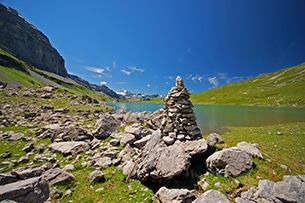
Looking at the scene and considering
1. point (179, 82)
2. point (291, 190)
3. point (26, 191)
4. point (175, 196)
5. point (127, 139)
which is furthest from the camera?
point (127, 139)

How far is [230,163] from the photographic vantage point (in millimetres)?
10398

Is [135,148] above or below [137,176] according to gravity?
above

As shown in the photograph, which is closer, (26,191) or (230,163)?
(26,191)

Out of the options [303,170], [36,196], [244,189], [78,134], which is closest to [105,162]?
[36,196]

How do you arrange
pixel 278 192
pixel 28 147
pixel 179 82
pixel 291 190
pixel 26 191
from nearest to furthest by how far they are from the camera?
pixel 26 191, pixel 291 190, pixel 278 192, pixel 28 147, pixel 179 82

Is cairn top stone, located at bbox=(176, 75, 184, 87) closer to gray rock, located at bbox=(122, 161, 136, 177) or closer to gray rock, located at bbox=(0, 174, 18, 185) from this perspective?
gray rock, located at bbox=(122, 161, 136, 177)

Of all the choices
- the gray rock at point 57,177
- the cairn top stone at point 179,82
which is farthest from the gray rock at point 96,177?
the cairn top stone at point 179,82

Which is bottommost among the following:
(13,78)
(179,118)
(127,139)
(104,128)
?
(127,139)

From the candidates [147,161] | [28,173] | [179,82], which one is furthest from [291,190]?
[28,173]

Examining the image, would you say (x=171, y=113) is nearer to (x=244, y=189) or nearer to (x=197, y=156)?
(x=197, y=156)

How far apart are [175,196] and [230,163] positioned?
475cm

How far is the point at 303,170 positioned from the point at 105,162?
1641 centimetres

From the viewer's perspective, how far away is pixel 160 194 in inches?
356

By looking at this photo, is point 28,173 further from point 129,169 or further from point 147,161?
point 147,161
